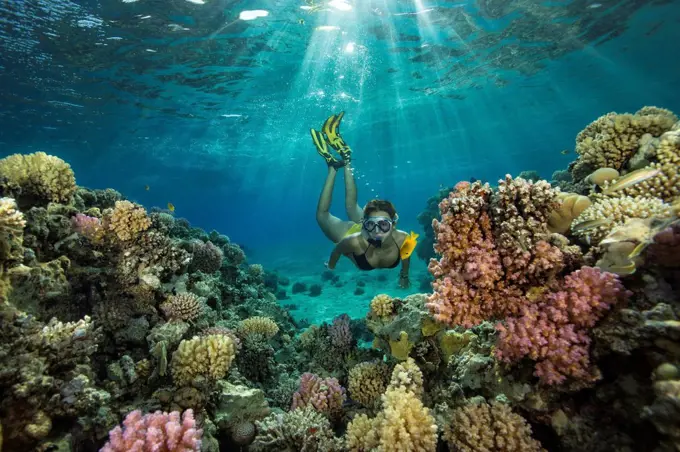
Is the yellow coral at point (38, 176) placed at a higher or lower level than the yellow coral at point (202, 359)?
higher

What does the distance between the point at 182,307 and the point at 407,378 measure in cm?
405

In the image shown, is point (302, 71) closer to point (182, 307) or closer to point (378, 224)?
point (378, 224)

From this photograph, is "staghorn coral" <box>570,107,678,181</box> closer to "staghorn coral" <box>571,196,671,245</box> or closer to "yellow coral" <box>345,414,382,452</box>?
"staghorn coral" <box>571,196,671,245</box>

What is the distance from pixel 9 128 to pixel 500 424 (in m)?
37.4

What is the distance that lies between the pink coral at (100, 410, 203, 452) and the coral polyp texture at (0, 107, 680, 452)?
2cm

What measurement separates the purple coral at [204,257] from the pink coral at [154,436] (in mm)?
5110

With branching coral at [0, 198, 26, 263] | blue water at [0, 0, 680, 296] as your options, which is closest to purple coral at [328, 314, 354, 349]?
branching coral at [0, 198, 26, 263]

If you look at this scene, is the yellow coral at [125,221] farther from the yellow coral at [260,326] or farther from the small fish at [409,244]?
the small fish at [409,244]

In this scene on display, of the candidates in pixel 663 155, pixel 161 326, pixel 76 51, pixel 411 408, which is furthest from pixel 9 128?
pixel 663 155

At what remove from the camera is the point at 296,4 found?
14336 mm

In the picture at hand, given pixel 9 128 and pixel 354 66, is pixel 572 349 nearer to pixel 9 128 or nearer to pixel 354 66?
pixel 354 66

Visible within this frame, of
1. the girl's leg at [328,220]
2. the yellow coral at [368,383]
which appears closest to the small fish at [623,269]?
the yellow coral at [368,383]

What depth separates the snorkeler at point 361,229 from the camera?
6.40 metres

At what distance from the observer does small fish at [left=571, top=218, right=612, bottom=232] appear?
→ 10.2 feet
